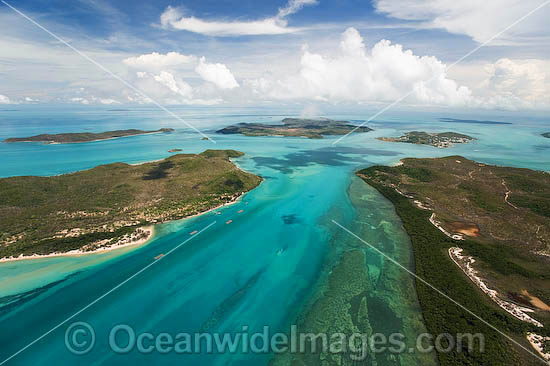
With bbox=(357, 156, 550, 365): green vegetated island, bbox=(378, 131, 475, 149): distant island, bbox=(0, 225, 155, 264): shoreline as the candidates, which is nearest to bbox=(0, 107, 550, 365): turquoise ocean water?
bbox=(0, 225, 155, 264): shoreline

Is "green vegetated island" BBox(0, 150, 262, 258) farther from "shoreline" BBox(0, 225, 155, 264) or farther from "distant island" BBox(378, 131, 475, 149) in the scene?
"distant island" BBox(378, 131, 475, 149)

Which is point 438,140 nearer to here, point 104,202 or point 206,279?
point 206,279

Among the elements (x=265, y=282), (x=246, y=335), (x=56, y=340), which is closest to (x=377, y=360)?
(x=246, y=335)

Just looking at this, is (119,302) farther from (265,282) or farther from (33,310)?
(265,282)

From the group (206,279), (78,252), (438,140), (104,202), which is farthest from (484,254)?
(438,140)

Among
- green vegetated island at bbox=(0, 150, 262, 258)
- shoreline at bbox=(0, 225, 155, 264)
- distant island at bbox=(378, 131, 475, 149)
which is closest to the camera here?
shoreline at bbox=(0, 225, 155, 264)

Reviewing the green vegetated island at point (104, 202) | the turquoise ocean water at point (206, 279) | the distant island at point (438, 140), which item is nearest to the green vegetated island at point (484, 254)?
the turquoise ocean water at point (206, 279)
